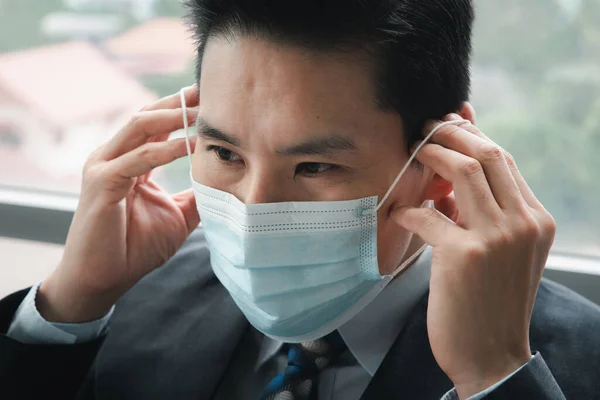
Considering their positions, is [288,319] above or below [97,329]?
above

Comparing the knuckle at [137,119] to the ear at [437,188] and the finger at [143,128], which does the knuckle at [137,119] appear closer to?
the finger at [143,128]

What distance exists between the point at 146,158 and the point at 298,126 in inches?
15.3

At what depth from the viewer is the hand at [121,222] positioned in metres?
1.39

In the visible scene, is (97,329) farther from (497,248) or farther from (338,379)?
(497,248)

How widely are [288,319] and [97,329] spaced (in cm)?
52

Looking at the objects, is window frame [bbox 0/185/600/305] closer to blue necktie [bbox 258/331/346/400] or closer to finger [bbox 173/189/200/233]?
finger [bbox 173/189/200/233]

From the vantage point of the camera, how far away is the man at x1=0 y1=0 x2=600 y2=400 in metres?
1.11

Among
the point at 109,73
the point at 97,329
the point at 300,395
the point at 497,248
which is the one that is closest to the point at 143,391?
the point at 97,329

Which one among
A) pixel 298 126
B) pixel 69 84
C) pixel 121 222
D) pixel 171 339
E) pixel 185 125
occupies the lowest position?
pixel 171 339

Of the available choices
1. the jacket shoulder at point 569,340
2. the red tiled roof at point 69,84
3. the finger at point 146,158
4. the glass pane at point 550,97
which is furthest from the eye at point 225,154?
the red tiled roof at point 69,84

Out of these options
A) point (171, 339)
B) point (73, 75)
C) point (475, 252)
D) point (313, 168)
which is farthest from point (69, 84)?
point (475, 252)

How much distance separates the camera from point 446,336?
1120mm

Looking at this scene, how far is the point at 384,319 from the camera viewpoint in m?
1.34

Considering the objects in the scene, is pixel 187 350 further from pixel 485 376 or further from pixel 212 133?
pixel 485 376
